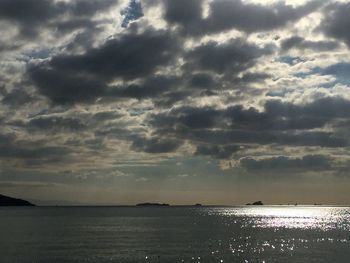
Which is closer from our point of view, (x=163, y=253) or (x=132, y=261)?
(x=132, y=261)

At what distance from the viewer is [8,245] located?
110 m

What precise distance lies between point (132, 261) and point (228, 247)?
30634 mm

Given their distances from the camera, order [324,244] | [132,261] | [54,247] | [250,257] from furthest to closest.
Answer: [324,244] → [54,247] → [250,257] → [132,261]

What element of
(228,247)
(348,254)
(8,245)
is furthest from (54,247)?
(348,254)

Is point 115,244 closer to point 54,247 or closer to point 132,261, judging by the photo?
point 54,247

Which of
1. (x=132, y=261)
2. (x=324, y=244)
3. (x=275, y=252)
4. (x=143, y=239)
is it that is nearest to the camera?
(x=132, y=261)

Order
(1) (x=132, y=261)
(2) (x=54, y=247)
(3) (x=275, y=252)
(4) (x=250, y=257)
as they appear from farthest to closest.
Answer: (2) (x=54, y=247), (3) (x=275, y=252), (4) (x=250, y=257), (1) (x=132, y=261)

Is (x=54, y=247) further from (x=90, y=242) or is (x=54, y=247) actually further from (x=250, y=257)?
(x=250, y=257)

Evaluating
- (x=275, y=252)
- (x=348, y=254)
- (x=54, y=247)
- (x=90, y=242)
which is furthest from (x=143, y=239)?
(x=348, y=254)

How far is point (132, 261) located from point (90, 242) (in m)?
38.1

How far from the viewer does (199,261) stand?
270 feet

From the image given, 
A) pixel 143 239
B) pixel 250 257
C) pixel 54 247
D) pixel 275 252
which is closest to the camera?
pixel 250 257

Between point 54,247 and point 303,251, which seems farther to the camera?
point 54,247

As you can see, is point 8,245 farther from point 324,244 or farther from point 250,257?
point 324,244
